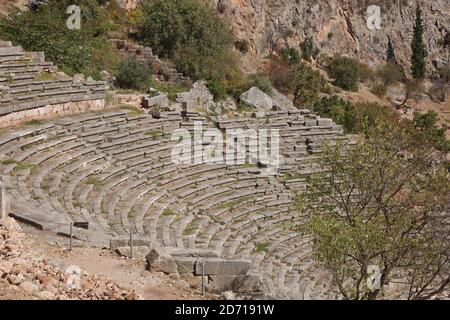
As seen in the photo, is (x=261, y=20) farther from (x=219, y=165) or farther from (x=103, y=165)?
(x=103, y=165)

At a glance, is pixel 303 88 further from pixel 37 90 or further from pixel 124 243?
pixel 124 243

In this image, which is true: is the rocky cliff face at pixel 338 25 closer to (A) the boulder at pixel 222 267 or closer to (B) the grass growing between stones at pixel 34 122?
(B) the grass growing between stones at pixel 34 122

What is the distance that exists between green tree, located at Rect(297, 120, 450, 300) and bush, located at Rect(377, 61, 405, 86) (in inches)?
1121

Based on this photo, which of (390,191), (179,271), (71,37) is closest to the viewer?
(179,271)

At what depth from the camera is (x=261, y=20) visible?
4175cm

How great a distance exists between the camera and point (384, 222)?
45.6ft

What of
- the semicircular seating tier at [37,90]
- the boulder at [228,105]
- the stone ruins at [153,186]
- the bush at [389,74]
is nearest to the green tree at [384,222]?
the stone ruins at [153,186]

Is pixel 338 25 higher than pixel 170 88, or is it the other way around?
pixel 338 25

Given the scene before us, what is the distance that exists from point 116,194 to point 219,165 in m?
4.48

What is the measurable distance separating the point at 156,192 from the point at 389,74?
1285 inches

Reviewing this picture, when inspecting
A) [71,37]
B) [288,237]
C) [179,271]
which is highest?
[71,37]

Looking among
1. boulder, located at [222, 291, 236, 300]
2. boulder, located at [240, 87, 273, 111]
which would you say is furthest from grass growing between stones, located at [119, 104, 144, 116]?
boulder, located at [222, 291, 236, 300]

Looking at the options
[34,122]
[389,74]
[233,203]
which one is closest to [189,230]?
[233,203]
